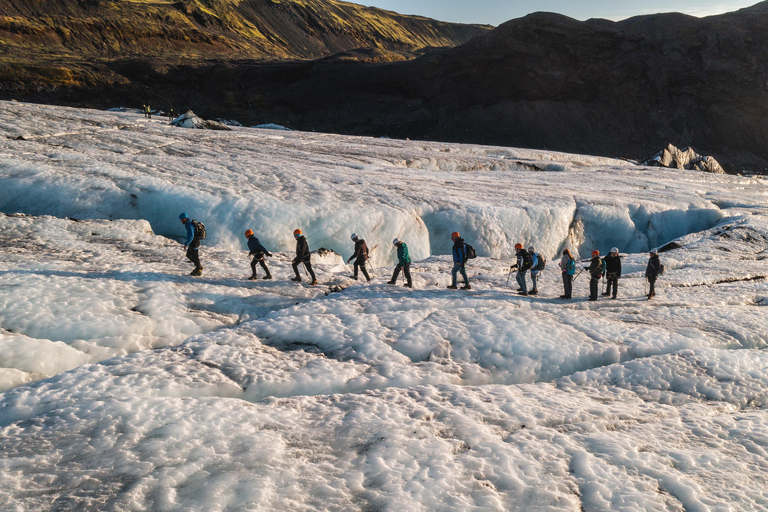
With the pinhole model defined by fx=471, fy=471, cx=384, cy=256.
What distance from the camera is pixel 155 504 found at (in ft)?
18.5

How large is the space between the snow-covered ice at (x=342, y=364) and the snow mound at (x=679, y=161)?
93.0ft

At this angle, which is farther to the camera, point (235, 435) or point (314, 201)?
point (314, 201)

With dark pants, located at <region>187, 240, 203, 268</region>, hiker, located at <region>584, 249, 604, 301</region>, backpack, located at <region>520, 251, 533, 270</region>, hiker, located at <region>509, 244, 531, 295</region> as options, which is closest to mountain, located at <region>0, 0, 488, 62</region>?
dark pants, located at <region>187, 240, 203, 268</region>

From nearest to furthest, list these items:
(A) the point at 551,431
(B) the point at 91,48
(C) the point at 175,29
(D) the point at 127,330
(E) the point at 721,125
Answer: (A) the point at 551,431 < (D) the point at 127,330 < (E) the point at 721,125 < (B) the point at 91,48 < (C) the point at 175,29

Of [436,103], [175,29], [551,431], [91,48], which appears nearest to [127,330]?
[551,431]

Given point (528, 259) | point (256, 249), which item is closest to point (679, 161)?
point (528, 259)

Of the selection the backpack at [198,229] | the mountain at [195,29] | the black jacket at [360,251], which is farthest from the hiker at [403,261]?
the mountain at [195,29]

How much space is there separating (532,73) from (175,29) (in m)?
74.9

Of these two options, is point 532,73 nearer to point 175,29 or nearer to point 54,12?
point 175,29

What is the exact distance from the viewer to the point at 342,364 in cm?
951

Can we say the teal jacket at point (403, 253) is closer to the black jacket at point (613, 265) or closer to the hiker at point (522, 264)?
the hiker at point (522, 264)

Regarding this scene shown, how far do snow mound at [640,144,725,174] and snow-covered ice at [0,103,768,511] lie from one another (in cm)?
2835

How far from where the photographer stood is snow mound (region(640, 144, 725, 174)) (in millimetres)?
46250

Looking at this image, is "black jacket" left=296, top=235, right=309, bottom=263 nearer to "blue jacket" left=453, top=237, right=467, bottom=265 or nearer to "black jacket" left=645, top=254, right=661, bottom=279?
"blue jacket" left=453, top=237, right=467, bottom=265
